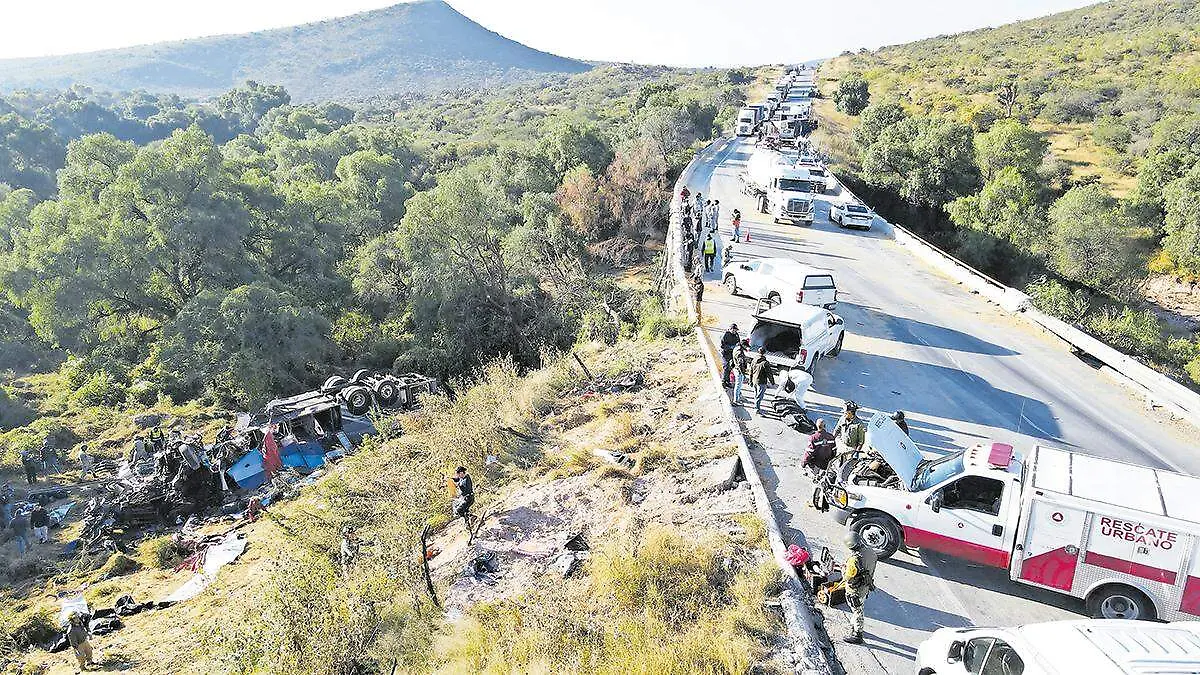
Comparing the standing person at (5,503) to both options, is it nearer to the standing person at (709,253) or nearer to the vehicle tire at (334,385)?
the vehicle tire at (334,385)

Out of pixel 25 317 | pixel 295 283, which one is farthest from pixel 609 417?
pixel 25 317

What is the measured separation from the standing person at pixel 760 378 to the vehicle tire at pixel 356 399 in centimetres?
1368

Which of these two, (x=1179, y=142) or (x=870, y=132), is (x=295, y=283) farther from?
(x=1179, y=142)

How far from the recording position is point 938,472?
8.57 meters

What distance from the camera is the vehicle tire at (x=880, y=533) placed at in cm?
855

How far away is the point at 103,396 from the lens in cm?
2509

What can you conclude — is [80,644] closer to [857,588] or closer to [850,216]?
[857,588]

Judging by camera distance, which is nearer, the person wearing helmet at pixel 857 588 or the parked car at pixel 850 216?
the person wearing helmet at pixel 857 588

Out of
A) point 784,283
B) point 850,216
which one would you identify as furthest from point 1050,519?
point 850,216

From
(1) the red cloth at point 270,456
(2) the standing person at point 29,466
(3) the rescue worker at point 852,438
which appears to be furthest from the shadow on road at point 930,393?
(2) the standing person at point 29,466

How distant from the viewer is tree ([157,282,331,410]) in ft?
75.9

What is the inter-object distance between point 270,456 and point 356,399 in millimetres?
3196

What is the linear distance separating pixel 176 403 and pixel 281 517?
14176 millimetres

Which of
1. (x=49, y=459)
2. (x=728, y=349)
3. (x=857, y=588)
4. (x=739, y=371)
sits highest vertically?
(x=728, y=349)
